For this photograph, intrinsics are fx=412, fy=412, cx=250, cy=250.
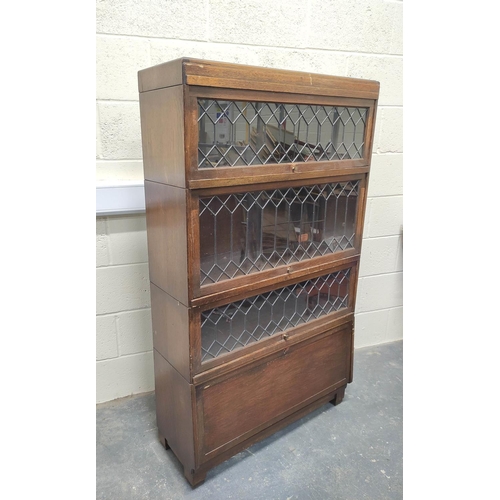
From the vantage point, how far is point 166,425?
1482mm

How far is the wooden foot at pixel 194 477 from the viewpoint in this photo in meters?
1.36

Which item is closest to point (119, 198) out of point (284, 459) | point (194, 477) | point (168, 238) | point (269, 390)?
point (168, 238)

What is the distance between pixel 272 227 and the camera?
1.37 meters

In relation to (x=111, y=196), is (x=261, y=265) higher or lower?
lower

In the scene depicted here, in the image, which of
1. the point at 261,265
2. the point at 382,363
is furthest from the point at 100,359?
the point at 382,363

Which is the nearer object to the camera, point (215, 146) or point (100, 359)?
point (215, 146)

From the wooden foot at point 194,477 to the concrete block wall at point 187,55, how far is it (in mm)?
525

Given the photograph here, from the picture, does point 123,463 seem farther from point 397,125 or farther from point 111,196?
point 397,125

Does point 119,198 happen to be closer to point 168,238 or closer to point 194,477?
point 168,238

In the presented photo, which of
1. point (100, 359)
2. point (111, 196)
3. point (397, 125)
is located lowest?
point (100, 359)

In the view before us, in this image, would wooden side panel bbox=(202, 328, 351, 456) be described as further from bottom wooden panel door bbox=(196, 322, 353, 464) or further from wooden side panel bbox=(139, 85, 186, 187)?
wooden side panel bbox=(139, 85, 186, 187)

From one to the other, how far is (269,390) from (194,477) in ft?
1.22

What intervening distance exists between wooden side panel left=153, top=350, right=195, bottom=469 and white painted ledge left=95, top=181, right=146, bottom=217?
537 millimetres

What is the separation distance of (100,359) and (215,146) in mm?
1051
